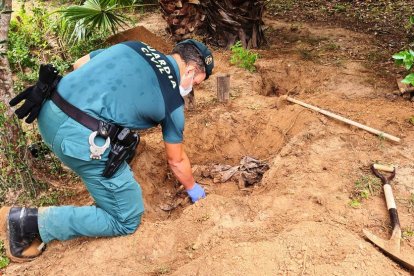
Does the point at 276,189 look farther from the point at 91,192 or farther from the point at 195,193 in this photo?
the point at 91,192

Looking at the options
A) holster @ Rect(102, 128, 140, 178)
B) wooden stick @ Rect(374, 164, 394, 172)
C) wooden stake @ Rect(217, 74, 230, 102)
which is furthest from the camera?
wooden stake @ Rect(217, 74, 230, 102)

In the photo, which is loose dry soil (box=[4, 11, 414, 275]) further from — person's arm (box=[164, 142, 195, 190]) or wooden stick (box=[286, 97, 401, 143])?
person's arm (box=[164, 142, 195, 190])

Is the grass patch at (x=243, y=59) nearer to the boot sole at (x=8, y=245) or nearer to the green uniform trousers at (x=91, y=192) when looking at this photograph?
the green uniform trousers at (x=91, y=192)

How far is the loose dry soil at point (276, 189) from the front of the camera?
8.91ft

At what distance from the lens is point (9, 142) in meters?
3.39

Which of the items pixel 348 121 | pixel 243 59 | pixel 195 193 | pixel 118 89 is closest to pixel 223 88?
pixel 243 59

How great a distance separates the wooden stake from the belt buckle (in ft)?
7.42

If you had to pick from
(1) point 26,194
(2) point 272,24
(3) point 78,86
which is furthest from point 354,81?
(1) point 26,194

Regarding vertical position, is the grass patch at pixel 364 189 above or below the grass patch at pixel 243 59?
below

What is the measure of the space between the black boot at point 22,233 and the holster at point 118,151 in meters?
0.71

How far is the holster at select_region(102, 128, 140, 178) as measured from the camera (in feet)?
9.30

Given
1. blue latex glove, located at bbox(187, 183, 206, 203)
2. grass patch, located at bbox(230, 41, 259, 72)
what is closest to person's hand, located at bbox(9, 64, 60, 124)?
blue latex glove, located at bbox(187, 183, 206, 203)

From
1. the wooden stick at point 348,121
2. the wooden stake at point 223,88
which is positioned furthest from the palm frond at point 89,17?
the wooden stick at point 348,121

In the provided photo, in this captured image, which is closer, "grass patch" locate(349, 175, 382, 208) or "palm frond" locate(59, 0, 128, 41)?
"grass patch" locate(349, 175, 382, 208)
